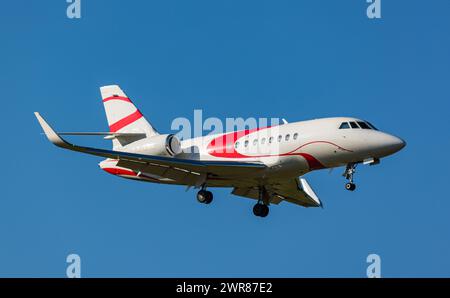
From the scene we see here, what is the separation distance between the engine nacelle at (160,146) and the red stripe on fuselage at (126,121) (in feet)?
11.2

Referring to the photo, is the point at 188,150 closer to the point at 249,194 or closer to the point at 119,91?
the point at 249,194

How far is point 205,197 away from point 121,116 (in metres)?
7.53

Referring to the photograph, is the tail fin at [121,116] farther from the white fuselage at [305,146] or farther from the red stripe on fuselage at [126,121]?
the white fuselage at [305,146]

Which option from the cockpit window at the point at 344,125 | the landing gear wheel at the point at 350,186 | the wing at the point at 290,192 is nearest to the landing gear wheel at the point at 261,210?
the wing at the point at 290,192

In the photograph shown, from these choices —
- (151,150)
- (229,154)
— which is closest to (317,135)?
(229,154)

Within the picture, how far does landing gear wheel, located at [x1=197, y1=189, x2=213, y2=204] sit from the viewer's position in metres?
35.3

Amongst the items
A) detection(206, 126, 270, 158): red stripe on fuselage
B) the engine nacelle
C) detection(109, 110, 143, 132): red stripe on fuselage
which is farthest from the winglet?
detection(109, 110, 143, 132): red stripe on fuselage

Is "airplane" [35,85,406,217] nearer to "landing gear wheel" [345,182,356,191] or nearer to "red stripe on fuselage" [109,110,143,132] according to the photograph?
"landing gear wheel" [345,182,356,191]

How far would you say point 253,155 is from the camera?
35.2m

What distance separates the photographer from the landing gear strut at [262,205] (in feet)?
122

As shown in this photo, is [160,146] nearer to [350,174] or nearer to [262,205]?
[262,205]

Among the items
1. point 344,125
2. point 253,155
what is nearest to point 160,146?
point 253,155

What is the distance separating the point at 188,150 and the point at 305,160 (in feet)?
17.7
